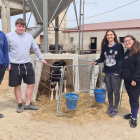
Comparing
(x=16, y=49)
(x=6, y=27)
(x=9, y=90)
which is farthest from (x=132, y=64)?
(x=6, y=27)

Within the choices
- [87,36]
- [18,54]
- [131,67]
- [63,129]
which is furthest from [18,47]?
[87,36]

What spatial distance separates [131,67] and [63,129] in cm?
157

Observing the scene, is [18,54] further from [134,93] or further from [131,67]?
[134,93]

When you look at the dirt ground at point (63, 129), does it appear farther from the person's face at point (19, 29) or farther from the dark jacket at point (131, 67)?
the person's face at point (19, 29)

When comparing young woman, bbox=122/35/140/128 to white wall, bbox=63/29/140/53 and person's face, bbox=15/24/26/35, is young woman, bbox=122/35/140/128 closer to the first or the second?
person's face, bbox=15/24/26/35

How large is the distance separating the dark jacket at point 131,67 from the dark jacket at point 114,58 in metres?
0.11

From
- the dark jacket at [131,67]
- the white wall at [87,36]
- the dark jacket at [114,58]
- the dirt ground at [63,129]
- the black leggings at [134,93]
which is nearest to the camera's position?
the dirt ground at [63,129]

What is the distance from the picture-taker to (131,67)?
2.66m

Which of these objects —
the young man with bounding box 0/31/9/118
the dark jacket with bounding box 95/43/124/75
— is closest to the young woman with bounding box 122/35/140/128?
the dark jacket with bounding box 95/43/124/75

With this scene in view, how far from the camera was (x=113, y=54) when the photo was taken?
2928 millimetres

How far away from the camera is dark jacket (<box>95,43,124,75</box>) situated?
9.48 feet

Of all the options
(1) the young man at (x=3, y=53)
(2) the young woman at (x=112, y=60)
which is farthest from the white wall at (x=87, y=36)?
(1) the young man at (x=3, y=53)

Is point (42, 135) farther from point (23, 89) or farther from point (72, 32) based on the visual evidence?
point (72, 32)

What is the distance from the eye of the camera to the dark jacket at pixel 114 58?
289 cm
